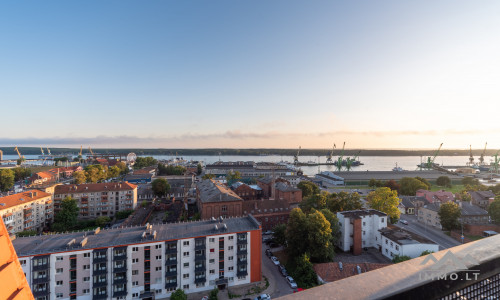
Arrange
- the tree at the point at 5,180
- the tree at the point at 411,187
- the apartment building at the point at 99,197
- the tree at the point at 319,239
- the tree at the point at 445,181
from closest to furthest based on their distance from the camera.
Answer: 1. the tree at the point at 319,239
2. the apartment building at the point at 99,197
3. the tree at the point at 411,187
4. the tree at the point at 5,180
5. the tree at the point at 445,181

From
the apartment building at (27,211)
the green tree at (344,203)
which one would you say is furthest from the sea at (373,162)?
the apartment building at (27,211)

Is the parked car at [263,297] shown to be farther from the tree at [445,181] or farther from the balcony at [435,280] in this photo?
the tree at [445,181]

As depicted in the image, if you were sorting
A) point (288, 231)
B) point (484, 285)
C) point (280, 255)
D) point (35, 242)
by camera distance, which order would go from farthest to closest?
1. point (280, 255)
2. point (288, 231)
3. point (35, 242)
4. point (484, 285)

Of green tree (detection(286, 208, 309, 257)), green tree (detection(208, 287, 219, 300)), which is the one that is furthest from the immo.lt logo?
green tree (detection(286, 208, 309, 257))

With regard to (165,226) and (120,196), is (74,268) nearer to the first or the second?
(165,226)

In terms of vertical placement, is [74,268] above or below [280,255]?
above

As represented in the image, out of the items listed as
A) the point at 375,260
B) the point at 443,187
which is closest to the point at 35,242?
the point at 375,260
